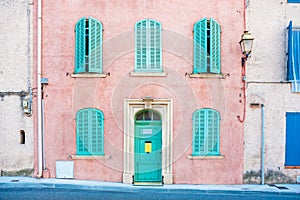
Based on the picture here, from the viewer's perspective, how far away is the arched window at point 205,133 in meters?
8.84

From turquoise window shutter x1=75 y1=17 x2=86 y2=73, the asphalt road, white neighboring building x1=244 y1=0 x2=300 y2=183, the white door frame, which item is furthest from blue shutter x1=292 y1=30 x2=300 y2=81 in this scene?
turquoise window shutter x1=75 y1=17 x2=86 y2=73

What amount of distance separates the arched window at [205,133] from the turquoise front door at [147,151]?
3.92ft

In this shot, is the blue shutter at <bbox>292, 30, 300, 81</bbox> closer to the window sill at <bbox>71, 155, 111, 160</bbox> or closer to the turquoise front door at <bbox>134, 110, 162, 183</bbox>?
the turquoise front door at <bbox>134, 110, 162, 183</bbox>

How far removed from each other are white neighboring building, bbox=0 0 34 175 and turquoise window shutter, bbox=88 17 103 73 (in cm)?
206

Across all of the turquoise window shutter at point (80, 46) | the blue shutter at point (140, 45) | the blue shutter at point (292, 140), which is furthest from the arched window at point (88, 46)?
the blue shutter at point (292, 140)

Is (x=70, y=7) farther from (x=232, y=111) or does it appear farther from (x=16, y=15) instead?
(x=232, y=111)

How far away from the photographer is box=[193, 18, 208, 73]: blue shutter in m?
8.81

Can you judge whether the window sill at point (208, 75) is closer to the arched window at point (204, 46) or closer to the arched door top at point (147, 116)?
the arched window at point (204, 46)

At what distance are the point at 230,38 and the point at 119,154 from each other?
5.37m

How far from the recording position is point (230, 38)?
9.00 metres

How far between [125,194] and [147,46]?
15.4 ft

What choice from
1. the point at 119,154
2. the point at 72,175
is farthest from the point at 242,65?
the point at 72,175

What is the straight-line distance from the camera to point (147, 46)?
29.0 ft

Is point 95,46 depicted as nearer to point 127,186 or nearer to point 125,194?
point 127,186
